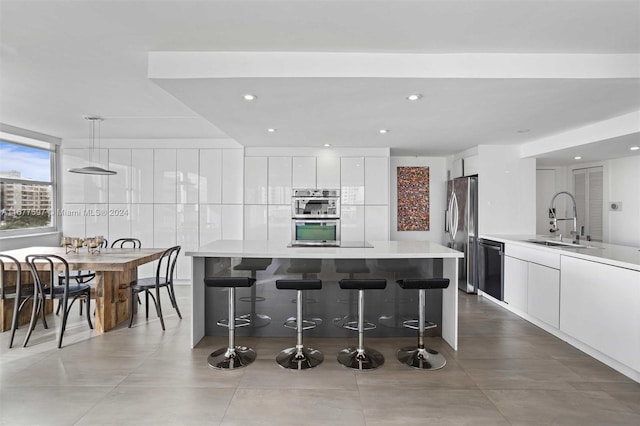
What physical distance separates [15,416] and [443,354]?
3205 mm

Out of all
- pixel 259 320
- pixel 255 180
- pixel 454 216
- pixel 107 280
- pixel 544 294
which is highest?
pixel 255 180

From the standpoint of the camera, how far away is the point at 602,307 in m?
2.97

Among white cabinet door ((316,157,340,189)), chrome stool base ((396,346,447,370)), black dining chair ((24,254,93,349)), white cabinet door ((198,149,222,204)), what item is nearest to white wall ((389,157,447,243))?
white cabinet door ((316,157,340,189))

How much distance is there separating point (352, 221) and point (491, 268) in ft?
7.07

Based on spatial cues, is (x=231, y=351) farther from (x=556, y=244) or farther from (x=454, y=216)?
(x=454, y=216)

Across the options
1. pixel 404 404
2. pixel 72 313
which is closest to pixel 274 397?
pixel 404 404

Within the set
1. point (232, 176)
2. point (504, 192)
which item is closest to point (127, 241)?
point (232, 176)

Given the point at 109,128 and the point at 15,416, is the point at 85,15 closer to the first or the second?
the point at 15,416

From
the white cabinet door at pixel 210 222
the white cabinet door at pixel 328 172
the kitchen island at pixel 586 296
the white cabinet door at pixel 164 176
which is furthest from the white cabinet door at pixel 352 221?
the white cabinet door at pixel 164 176

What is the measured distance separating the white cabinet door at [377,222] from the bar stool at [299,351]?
291 centimetres

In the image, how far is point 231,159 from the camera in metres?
6.06

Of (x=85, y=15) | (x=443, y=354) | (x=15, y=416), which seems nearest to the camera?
(x=85, y=15)

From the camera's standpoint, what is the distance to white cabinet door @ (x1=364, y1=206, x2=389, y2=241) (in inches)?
230

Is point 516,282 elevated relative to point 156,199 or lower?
lower
